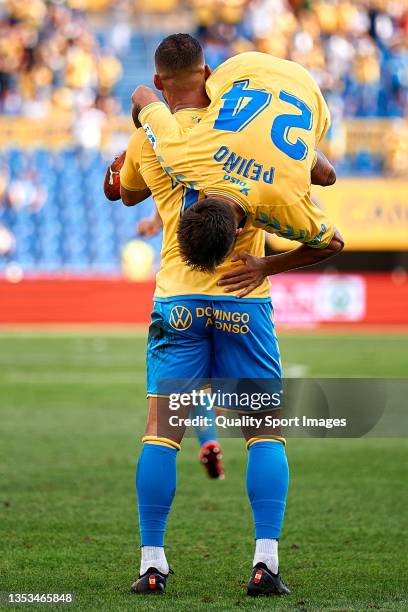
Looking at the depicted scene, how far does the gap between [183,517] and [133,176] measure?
2351mm

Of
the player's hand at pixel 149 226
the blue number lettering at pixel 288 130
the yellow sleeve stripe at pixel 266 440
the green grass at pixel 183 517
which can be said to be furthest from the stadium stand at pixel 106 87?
the blue number lettering at pixel 288 130

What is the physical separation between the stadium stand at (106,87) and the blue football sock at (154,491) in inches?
734

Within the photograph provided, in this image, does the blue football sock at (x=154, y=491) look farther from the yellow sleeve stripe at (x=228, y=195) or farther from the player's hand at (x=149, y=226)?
the player's hand at (x=149, y=226)

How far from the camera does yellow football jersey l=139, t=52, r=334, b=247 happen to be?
168 inches

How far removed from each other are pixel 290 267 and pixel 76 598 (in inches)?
58.5

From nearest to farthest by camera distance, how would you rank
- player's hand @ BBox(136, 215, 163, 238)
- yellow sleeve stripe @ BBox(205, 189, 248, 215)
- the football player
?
Result: yellow sleeve stripe @ BBox(205, 189, 248, 215), the football player, player's hand @ BBox(136, 215, 163, 238)

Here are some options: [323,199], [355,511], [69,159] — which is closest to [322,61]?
[323,199]

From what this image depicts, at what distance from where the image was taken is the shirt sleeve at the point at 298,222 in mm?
4293

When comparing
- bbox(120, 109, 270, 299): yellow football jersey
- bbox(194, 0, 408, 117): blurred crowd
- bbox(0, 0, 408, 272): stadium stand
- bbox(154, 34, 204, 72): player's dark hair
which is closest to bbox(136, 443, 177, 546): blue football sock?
bbox(120, 109, 270, 299): yellow football jersey

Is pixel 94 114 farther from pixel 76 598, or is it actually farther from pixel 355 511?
pixel 76 598

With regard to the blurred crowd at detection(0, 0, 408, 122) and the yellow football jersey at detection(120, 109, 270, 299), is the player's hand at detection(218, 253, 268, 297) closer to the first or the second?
the yellow football jersey at detection(120, 109, 270, 299)

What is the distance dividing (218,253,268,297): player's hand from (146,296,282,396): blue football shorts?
0.16 feet

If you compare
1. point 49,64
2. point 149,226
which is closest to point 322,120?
point 149,226

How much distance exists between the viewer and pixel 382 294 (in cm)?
2188
